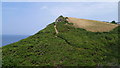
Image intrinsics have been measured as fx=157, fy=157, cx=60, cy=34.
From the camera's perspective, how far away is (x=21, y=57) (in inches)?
650

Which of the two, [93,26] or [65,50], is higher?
[93,26]

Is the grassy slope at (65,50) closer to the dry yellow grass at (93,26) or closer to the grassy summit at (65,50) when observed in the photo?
the grassy summit at (65,50)

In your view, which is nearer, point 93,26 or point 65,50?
point 65,50

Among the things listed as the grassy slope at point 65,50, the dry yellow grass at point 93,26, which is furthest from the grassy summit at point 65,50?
the dry yellow grass at point 93,26

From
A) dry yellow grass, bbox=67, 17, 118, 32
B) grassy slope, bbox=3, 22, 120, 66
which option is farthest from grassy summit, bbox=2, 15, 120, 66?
dry yellow grass, bbox=67, 17, 118, 32

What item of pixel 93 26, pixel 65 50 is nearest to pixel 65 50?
pixel 65 50

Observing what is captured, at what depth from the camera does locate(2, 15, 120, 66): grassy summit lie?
15.6 metres

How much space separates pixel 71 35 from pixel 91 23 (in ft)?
25.8

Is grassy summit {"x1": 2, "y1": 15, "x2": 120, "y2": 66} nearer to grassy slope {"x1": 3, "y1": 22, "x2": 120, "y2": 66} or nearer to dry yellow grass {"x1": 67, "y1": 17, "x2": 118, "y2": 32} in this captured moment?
grassy slope {"x1": 3, "y1": 22, "x2": 120, "y2": 66}

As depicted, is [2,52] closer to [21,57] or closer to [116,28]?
[21,57]

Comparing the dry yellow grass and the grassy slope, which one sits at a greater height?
the dry yellow grass

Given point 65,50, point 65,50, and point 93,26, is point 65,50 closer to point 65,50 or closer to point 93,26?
point 65,50

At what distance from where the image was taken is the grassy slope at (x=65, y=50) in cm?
1560

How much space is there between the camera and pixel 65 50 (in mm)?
17375
